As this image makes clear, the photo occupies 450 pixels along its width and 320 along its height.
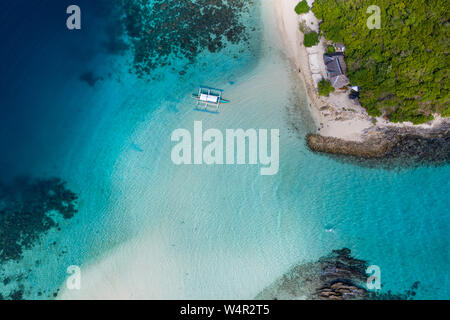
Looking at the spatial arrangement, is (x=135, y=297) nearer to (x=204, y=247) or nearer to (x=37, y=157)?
(x=204, y=247)

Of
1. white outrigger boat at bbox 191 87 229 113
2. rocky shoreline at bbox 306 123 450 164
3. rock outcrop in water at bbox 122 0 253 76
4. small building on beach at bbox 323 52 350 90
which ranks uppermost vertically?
rock outcrop in water at bbox 122 0 253 76

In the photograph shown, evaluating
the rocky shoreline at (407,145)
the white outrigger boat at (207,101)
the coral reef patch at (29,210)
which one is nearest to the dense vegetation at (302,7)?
the white outrigger boat at (207,101)

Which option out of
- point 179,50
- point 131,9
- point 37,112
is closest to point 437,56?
point 179,50

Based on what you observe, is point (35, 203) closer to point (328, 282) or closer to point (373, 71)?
point (328, 282)

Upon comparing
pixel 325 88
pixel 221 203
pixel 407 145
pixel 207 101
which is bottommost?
pixel 221 203

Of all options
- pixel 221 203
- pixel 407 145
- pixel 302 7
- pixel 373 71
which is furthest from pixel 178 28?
pixel 407 145

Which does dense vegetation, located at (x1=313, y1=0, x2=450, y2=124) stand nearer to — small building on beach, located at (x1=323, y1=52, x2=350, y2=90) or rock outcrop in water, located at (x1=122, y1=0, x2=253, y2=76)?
small building on beach, located at (x1=323, y1=52, x2=350, y2=90)

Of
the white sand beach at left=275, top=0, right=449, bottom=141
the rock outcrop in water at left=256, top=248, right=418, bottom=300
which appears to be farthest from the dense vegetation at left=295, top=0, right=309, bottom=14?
the rock outcrop in water at left=256, top=248, right=418, bottom=300
